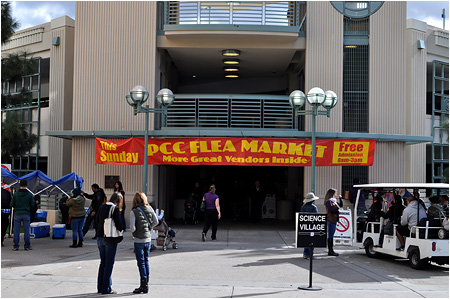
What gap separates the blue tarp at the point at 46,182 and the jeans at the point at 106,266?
959 centimetres

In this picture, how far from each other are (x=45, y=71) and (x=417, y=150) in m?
16.5

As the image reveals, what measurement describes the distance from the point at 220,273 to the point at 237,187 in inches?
534

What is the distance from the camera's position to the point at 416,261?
12.1 m

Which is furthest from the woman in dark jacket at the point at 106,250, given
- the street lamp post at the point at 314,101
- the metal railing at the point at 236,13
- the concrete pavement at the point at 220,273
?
the metal railing at the point at 236,13

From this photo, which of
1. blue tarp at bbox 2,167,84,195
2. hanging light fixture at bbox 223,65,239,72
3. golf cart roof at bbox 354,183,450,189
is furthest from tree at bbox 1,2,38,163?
golf cart roof at bbox 354,183,450,189

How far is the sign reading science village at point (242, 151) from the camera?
1878 centimetres

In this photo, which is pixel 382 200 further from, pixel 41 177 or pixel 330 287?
pixel 41 177

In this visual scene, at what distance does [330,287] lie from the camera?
10.1 m

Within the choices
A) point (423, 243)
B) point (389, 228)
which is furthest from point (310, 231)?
point (389, 228)

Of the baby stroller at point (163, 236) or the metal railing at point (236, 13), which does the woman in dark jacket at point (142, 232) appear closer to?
the baby stroller at point (163, 236)

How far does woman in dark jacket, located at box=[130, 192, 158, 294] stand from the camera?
937cm

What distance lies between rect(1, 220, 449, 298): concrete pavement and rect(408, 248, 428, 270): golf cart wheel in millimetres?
147

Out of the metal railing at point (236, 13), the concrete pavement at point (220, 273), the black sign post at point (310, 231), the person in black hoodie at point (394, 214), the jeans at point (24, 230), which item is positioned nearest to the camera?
the concrete pavement at point (220, 273)

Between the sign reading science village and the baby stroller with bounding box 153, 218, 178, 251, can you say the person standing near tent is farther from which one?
the sign reading science village
